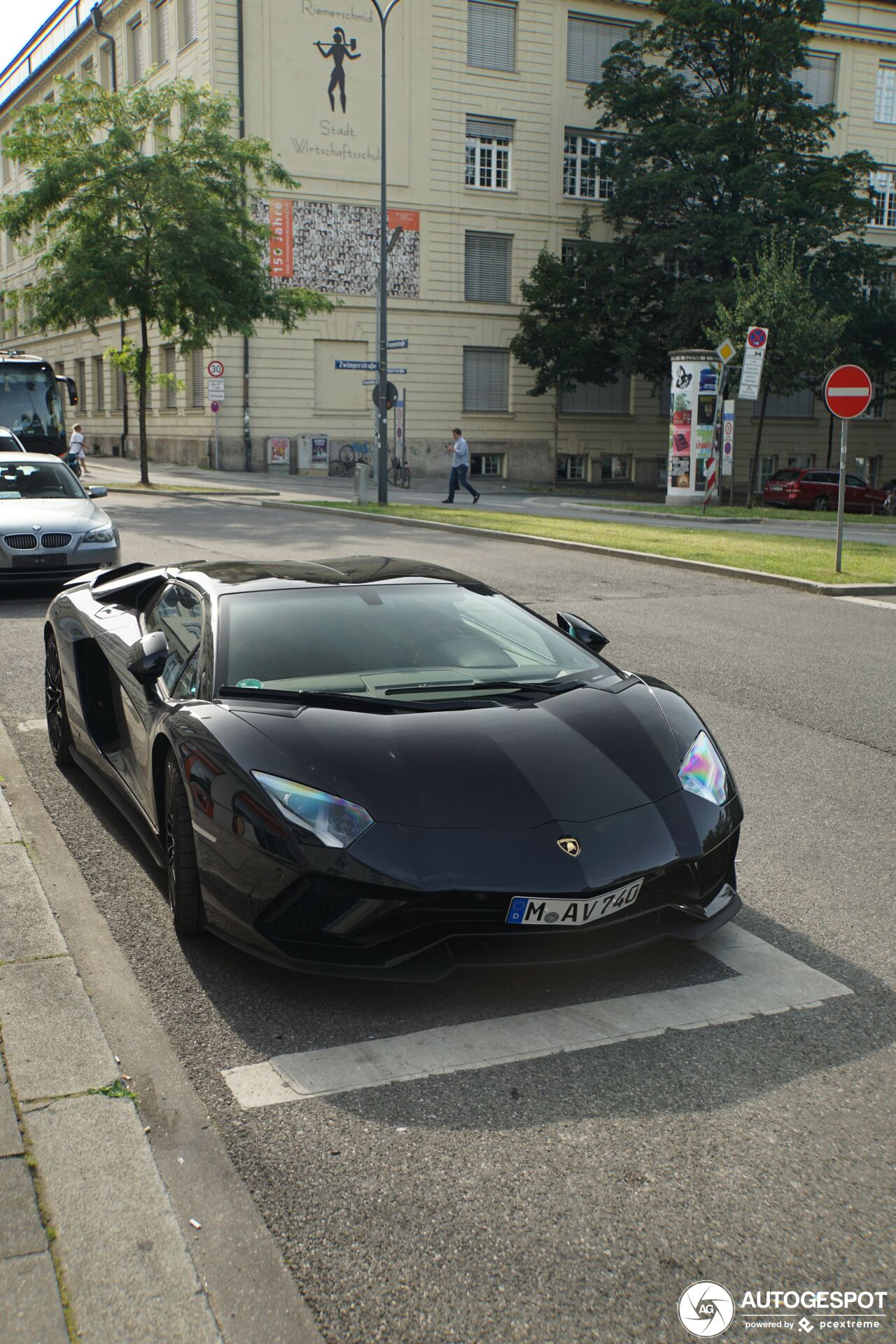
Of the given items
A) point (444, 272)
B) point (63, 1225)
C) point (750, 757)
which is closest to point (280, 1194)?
point (63, 1225)

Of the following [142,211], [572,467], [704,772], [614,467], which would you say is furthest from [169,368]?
[704,772]

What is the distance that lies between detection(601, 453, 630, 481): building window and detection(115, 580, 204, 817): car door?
141ft

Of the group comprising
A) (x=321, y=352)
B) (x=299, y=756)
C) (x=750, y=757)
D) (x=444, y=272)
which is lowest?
(x=750, y=757)

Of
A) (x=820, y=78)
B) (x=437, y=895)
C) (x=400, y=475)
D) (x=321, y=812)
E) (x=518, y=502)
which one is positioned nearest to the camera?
(x=437, y=895)

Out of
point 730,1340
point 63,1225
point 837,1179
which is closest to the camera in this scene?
point 730,1340

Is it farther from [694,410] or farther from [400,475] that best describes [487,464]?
[694,410]

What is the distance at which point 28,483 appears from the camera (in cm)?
1409

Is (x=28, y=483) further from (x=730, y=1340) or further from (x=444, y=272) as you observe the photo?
(x=444, y=272)

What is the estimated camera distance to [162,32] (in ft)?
144

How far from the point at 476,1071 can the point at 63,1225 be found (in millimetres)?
1096

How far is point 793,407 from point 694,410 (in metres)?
20.3

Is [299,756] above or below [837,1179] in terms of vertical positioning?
above

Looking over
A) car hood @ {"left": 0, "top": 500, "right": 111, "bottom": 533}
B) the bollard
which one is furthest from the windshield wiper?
the bollard

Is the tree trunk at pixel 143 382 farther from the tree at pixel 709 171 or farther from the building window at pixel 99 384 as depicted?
the building window at pixel 99 384
